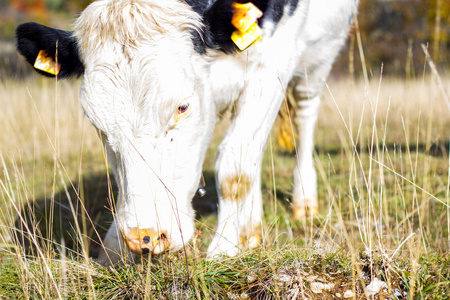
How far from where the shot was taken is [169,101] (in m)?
2.06

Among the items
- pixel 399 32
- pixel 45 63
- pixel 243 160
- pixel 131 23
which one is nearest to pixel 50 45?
pixel 45 63

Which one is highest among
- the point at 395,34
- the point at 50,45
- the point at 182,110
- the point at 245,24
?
the point at 245,24

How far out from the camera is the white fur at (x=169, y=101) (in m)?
2.02

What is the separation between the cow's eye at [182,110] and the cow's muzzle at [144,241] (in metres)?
0.61

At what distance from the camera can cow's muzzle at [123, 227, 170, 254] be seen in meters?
1.86

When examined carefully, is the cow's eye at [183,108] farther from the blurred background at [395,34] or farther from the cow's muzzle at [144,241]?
the blurred background at [395,34]

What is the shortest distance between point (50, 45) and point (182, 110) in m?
1.03

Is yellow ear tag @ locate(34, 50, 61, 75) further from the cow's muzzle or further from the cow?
the cow's muzzle

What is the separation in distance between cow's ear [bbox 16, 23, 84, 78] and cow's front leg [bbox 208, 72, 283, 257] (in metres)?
1.05

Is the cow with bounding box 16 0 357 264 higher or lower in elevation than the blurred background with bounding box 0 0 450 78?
higher

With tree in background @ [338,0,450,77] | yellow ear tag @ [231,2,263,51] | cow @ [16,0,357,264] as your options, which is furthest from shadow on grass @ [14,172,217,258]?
tree in background @ [338,0,450,77]

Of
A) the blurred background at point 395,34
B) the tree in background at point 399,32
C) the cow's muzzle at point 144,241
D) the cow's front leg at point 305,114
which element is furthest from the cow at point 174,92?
the tree in background at point 399,32

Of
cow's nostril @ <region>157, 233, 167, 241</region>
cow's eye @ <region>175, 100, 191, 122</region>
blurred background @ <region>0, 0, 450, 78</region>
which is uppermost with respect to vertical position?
cow's eye @ <region>175, 100, 191, 122</region>

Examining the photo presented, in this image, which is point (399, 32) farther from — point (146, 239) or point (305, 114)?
point (146, 239)
